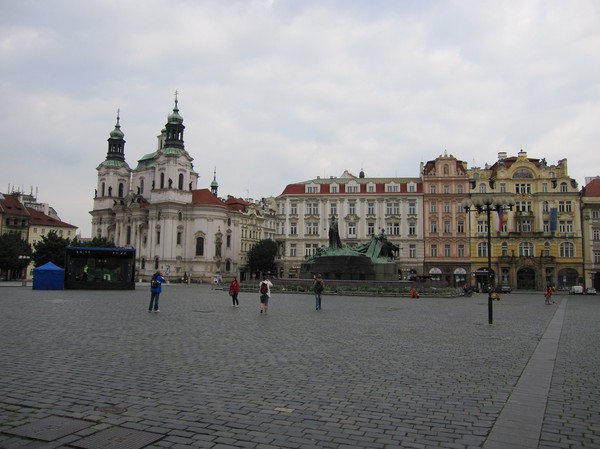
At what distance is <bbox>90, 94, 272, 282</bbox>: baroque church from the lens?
3553 inches

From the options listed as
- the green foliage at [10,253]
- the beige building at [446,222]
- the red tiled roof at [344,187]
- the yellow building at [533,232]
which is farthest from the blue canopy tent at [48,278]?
the yellow building at [533,232]

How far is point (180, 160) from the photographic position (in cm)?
9244

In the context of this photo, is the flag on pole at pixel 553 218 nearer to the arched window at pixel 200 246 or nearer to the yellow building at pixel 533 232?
the yellow building at pixel 533 232

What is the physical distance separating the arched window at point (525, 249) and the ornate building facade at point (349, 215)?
14.0m

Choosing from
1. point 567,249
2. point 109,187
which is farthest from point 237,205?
point 567,249

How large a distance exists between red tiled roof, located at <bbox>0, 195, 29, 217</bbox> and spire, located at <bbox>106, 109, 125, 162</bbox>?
61.8 ft

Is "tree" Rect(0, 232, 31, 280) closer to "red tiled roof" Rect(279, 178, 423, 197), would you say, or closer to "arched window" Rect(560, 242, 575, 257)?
"red tiled roof" Rect(279, 178, 423, 197)

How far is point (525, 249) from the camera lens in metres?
74.9

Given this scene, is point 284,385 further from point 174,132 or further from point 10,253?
point 174,132

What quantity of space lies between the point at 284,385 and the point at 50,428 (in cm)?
339

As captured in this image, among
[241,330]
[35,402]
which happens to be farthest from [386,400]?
[241,330]

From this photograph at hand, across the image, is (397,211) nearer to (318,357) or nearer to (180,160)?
(180,160)

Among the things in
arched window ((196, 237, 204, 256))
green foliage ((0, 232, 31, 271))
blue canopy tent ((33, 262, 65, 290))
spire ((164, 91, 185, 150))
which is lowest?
blue canopy tent ((33, 262, 65, 290))

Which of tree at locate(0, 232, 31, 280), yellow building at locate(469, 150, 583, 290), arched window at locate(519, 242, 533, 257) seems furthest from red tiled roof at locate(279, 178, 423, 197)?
tree at locate(0, 232, 31, 280)
